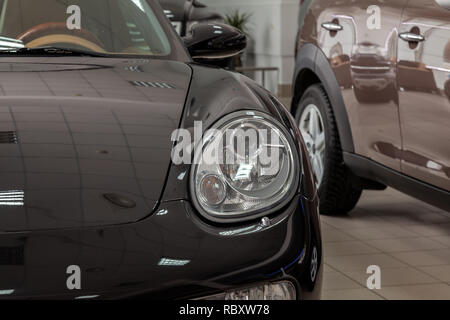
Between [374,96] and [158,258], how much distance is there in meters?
1.85

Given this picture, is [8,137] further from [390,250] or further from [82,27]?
[390,250]

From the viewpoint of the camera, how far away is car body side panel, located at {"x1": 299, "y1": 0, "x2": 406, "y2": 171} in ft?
9.57

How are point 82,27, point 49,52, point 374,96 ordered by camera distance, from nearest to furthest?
1. point 49,52
2. point 82,27
3. point 374,96

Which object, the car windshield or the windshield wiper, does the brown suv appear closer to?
the car windshield

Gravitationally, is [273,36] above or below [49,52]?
below

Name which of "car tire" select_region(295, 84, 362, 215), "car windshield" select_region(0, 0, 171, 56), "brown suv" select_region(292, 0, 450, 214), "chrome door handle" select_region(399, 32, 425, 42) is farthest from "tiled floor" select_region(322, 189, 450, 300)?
"car windshield" select_region(0, 0, 171, 56)

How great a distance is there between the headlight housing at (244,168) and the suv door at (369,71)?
1370 mm

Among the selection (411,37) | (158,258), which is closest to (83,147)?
(158,258)

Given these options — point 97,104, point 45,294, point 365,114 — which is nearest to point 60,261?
point 45,294

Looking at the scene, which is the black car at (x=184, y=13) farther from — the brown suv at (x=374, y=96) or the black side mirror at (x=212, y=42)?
the black side mirror at (x=212, y=42)

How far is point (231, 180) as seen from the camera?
5.10ft

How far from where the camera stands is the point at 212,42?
237 cm

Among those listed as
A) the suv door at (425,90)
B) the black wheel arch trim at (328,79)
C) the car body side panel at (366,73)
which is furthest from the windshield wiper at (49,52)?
the black wheel arch trim at (328,79)

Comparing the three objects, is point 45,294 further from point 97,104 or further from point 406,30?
point 406,30
